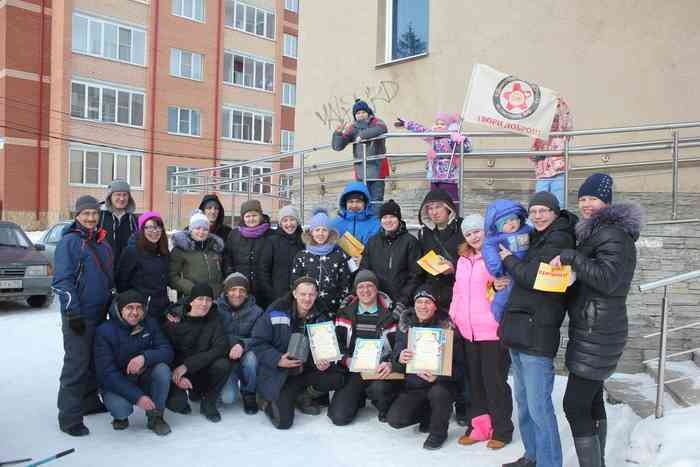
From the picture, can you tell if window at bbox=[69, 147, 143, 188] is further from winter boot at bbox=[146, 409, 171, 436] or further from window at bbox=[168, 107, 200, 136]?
winter boot at bbox=[146, 409, 171, 436]

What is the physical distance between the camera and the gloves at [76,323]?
4359mm

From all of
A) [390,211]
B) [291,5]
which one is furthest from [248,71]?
[390,211]

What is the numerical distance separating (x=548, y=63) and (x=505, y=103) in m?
2.52

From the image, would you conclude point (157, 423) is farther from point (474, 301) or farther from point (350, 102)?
point (350, 102)

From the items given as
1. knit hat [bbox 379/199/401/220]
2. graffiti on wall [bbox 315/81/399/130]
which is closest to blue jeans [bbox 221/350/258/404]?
knit hat [bbox 379/199/401/220]

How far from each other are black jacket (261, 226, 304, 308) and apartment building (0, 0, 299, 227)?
15.9m

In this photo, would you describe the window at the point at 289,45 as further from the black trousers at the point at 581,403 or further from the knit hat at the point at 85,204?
the black trousers at the point at 581,403

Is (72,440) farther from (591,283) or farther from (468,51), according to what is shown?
(468,51)

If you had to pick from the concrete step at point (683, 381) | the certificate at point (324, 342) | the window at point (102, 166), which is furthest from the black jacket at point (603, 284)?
the window at point (102, 166)

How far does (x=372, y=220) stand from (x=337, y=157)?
190 inches

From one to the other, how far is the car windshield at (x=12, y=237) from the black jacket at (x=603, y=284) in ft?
33.0

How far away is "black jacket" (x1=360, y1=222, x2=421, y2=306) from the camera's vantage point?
16.4 ft

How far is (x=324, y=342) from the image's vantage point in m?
4.98

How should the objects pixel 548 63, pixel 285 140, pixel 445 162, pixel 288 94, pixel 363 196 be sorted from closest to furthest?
1. pixel 363 196
2. pixel 445 162
3. pixel 548 63
4. pixel 285 140
5. pixel 288 94
